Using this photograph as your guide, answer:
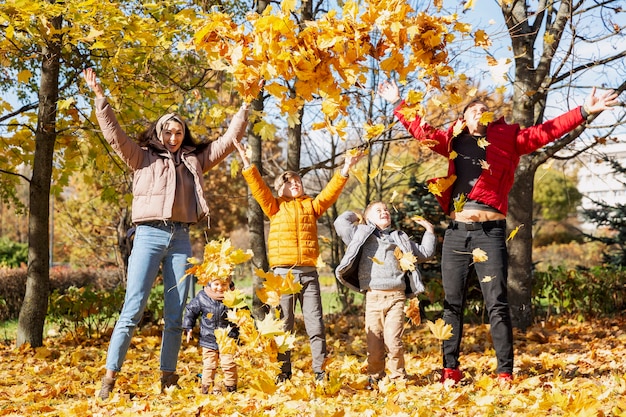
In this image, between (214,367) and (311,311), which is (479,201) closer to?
(311,311)

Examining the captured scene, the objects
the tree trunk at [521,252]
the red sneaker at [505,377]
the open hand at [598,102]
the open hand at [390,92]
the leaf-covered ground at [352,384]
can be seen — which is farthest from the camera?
the tree trunk at [521,252]

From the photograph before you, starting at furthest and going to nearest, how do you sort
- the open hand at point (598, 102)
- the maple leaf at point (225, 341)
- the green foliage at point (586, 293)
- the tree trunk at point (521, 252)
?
the green foliage at point (586, 293), the tree trunk at point (521, 252), the open hand at point (598, 102), the maple leaf at point (225, 341)

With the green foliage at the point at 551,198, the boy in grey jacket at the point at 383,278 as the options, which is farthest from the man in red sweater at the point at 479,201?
the green foliage at the point at 551,198

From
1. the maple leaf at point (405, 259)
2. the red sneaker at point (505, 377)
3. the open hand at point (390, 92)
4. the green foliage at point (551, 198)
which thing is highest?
the green foliage at point (551, 198)

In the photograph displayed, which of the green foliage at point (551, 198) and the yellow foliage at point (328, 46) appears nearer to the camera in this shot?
the yellow foliage at point (328, 46)

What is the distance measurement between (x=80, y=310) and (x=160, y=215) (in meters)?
3.84

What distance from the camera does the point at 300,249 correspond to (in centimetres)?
423

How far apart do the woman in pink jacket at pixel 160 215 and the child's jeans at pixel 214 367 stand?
31cm

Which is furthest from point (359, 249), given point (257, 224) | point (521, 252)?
point (521, 252)

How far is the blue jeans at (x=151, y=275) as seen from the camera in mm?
3756

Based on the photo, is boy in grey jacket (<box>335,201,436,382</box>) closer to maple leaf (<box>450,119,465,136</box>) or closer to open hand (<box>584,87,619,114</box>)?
maple leaf (<box>450,119,465,136</box>)

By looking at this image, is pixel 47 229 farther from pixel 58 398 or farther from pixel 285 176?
pixel 285 176

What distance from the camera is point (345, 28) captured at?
350 cm

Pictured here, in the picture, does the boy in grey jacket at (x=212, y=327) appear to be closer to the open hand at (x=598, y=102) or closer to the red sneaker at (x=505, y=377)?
the red sneaker at (x=505, y=377)
